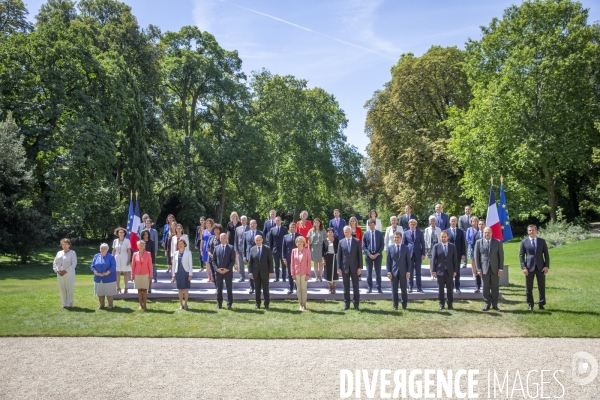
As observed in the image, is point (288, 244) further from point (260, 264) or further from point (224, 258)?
point (224, 258)

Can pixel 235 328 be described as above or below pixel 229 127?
below

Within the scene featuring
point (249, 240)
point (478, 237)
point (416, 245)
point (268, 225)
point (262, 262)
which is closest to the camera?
point (262, 262)

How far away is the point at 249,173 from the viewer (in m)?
35.4

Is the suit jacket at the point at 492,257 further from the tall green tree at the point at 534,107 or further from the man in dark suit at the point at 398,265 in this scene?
the tall green tree at the point at 534,107

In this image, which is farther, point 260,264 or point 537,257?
point 260,264

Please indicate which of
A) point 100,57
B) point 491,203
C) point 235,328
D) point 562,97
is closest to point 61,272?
point 235,328

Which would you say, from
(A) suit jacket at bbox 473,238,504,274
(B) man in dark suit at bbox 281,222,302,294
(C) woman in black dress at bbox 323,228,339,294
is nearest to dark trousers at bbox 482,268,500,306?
(A) suit jacket at bbox 473,238,504,274

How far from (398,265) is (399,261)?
0.14 meters

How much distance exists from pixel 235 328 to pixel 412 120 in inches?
1276

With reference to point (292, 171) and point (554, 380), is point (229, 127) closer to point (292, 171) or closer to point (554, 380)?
point (292, 171)

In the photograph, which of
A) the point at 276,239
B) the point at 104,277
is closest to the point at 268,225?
the point at 276,239

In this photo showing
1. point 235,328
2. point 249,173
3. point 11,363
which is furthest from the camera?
point 249,173

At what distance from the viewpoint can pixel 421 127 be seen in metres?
39.9

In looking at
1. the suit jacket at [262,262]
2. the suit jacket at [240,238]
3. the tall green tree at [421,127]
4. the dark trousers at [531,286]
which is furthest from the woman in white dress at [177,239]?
the tall green tree at [421,127]
